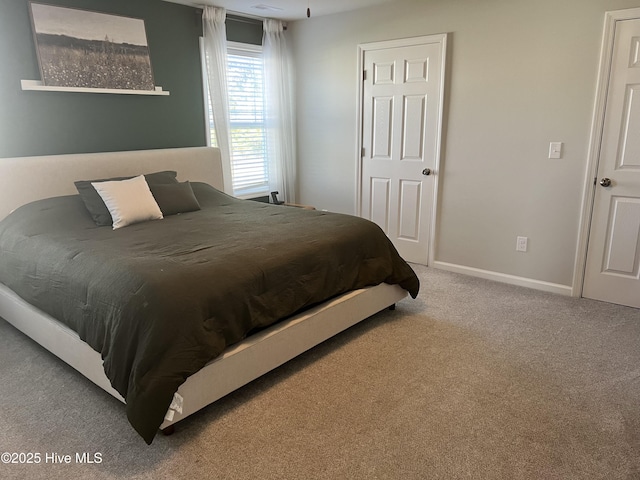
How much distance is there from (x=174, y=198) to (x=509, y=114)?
2.81m

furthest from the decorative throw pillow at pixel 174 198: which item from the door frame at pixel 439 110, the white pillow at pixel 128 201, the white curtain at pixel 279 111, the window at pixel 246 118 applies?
the door frame at pixel 439 110

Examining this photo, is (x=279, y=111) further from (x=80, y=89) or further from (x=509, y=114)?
(x=509, y=114)

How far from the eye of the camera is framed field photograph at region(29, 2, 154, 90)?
136 inches

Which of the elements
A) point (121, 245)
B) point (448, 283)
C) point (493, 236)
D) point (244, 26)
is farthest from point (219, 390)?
point (244, 26)

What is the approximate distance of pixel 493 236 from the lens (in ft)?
13.6

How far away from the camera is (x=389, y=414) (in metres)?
2.29

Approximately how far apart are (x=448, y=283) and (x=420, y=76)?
6.23 feet

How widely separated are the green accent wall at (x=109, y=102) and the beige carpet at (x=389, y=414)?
155cm

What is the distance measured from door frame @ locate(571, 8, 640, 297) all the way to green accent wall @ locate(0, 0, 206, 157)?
339 centimetres

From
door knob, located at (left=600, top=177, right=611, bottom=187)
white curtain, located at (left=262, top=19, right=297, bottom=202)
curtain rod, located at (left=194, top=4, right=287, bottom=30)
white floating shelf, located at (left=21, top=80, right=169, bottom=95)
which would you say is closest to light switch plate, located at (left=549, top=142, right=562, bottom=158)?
door knob, located at (left=600, top=177, right=611, bottom=187)

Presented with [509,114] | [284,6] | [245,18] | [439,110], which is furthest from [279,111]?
[509,114]

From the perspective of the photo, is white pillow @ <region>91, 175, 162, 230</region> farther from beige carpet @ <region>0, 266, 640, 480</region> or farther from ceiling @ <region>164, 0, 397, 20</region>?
ceiling @ <region>164, 0, 397, 20</region>

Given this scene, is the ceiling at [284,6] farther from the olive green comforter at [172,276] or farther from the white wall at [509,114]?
the olive green comforter at [172,276]

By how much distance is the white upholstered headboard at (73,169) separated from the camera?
10.9 ft
